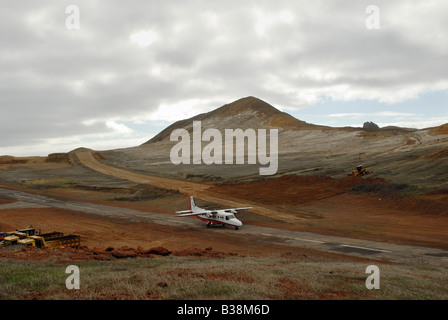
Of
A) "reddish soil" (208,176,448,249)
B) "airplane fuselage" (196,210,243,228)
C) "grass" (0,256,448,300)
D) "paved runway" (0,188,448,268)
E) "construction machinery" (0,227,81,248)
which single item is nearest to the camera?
"grass" (0,256,448,300)

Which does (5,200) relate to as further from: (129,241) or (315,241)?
(315,241)

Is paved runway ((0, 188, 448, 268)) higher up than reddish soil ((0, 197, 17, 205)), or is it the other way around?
reddish soil ((0, 197, 17, 205))

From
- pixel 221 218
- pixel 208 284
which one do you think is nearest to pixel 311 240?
pixel 221 218

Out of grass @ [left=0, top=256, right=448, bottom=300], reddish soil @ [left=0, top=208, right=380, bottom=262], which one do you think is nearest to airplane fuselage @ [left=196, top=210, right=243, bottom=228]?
reddish soil @ [left=0, top=208, right=380, bottom=262]

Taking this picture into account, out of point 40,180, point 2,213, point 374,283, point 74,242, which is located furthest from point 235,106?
point 374,283

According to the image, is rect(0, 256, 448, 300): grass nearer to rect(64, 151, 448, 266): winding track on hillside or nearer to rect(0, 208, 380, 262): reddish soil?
rect(0, 208, 380, 262): reddish soil

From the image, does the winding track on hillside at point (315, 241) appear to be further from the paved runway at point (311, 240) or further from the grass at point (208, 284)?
the grass at point (208, 284)

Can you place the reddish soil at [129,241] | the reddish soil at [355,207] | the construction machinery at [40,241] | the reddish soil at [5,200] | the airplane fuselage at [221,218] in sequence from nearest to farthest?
the reddish soil at [129,241] → the construction machinery at [40,241] → the reddish soil at [355,207] → the airplane fuselage at [221,218] → the reddish soil at [5,200]

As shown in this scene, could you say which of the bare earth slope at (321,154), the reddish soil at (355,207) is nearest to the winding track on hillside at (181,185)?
the reddish soil at (355,207)

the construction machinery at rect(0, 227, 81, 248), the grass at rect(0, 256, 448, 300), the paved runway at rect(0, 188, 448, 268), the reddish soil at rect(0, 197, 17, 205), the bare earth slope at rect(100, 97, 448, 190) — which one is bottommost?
the paved runway at rect(0, 188, 448, 268)

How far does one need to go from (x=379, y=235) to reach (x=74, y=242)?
23.8 metres

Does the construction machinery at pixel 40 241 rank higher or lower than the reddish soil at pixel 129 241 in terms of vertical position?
higher

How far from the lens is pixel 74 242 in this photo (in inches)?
929
